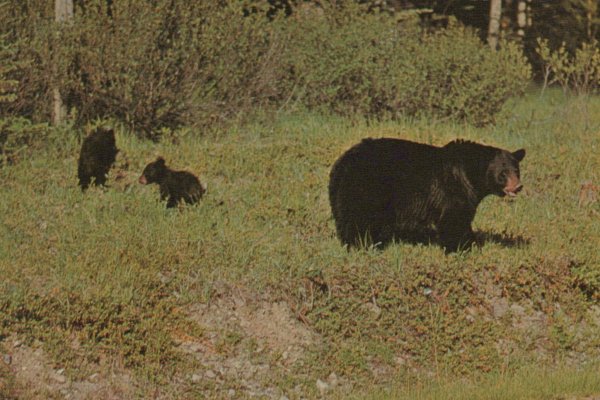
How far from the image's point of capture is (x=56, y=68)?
13.4 m

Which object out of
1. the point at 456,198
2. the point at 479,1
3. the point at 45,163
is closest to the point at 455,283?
the point at 456,198

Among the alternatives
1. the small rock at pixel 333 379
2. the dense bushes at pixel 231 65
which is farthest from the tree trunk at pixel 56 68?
the small rock at pixel 333 379

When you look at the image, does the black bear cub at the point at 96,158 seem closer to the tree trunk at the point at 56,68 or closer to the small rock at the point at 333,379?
the tree trunk at the point at 56,68

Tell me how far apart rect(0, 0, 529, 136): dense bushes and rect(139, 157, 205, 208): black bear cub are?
2354 mm

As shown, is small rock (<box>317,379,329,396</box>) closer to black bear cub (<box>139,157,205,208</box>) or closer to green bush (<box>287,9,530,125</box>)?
black bear cub (<box>139,157,205,208</box>)

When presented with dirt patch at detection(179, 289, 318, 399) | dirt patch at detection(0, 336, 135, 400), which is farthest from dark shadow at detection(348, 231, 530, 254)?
dirt patch at detection(0, 336, 135, 400)

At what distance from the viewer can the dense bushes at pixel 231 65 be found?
13.5 m

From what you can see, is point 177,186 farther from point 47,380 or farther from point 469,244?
point 47,380

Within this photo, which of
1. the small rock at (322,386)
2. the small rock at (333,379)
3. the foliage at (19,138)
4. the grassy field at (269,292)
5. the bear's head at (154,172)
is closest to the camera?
the grassy field at (269,292)

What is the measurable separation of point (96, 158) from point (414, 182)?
12.4 feet

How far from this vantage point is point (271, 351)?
28.5 ft

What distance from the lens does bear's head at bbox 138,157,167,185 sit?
37.7ft

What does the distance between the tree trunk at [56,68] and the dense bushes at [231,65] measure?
10cm

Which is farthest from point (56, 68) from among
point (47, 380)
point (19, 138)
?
point (47, 380)
